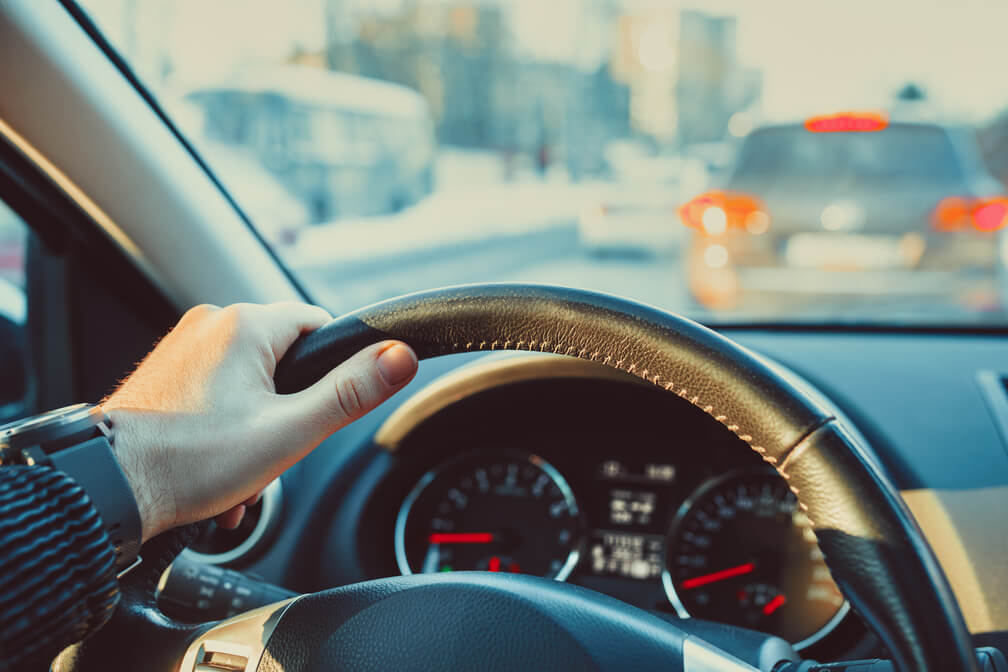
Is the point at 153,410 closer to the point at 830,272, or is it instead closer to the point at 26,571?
the point at 26,571

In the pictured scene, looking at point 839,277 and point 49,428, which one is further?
point 839,277

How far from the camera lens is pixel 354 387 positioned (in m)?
1.08

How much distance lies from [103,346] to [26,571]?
1.72 m

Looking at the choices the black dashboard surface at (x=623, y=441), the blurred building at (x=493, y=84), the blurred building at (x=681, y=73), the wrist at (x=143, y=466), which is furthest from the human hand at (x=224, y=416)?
the blurred building at (x=681, y=73)

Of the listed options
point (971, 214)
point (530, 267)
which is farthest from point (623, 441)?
point (530, 267)

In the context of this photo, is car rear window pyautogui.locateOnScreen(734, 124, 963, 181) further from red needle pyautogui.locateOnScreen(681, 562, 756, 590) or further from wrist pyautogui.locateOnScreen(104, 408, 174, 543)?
wrist pyautogui.locateOnScreen(104, 408, 174, 543)

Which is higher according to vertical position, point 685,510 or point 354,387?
point 354,387

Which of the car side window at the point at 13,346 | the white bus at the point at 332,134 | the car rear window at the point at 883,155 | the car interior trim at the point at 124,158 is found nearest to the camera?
the car interior trim at the point at 124,158

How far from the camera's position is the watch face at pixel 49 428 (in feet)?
3.07

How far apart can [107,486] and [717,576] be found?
1522 millimetres

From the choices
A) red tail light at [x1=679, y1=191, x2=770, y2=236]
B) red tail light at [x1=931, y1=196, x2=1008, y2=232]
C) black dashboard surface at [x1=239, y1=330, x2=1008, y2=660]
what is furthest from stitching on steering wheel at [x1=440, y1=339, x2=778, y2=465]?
red tail light at [x1=679, y1=191, x2=770, y2=236]

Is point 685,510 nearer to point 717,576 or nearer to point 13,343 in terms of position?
point 717,576

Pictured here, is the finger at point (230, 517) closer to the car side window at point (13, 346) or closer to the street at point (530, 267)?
the car side window at point (13, 346)

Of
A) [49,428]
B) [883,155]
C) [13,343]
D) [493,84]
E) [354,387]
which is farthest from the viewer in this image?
[493,84]
